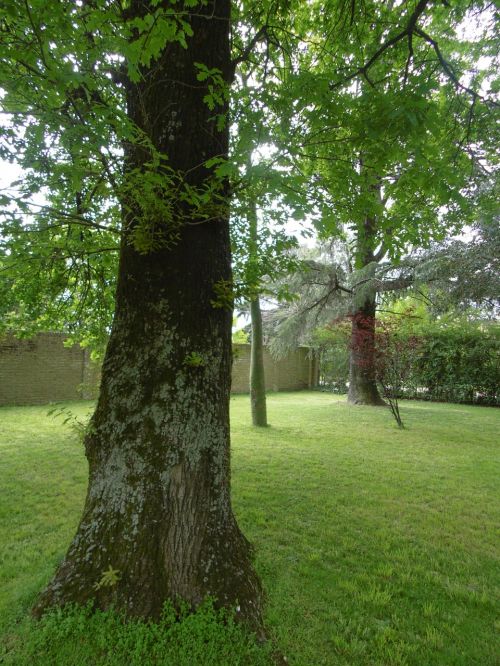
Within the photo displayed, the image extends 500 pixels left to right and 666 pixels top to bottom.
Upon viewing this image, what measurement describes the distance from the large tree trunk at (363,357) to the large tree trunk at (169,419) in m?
6.67

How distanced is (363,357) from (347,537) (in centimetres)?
611

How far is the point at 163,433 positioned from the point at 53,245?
1514mm

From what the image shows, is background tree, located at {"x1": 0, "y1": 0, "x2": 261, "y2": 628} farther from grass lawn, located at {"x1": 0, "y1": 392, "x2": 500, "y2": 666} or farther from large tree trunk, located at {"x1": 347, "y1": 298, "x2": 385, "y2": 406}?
large tree trunk, located at {"x1": 347, "y1": 298, "x2": 385, "y2": 406}

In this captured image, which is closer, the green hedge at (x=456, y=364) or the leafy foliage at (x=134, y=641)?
the leafy foliage at (x=134, y=641)

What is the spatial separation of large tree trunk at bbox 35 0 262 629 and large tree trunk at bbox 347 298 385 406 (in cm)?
667

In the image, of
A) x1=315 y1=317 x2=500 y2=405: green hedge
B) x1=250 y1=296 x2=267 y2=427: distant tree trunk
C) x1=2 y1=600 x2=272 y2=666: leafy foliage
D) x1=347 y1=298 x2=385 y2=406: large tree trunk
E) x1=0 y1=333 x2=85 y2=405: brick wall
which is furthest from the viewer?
x1=315 y1=317 x2=500 y2=405: green hedge

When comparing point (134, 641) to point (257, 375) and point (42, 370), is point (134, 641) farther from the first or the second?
point (42, 370)

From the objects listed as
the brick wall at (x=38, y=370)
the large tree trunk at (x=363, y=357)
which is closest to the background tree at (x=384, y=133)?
the large tree trunk at (x=363, y=357)

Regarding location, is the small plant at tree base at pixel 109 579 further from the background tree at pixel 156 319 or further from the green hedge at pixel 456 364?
the green hedge at pixel 456 364

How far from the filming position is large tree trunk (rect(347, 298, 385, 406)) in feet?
27.7

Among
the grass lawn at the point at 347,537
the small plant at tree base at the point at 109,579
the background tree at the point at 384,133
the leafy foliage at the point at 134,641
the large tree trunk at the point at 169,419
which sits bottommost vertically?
the grass lawn at the point at 347,537

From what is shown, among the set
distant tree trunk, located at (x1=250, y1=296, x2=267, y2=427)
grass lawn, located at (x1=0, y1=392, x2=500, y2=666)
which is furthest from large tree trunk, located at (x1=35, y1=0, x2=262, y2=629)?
distant tree trunk, located at (x1=250, y1=296, x2=267, y2=427)

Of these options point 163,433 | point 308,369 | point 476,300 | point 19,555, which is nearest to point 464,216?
point 163,433

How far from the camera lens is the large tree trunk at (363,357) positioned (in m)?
8.45
